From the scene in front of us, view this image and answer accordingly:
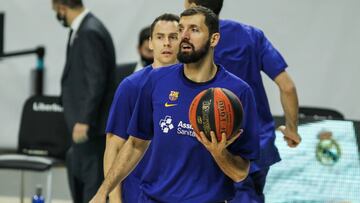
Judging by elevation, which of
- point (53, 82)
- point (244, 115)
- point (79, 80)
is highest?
point (244, 115)

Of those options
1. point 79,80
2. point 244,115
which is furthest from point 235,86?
point 79,80

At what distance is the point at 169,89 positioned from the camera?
467 centimetres

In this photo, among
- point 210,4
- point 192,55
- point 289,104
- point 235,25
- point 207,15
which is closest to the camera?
point 192,55

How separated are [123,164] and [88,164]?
316cm

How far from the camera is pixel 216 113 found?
4.39 meters

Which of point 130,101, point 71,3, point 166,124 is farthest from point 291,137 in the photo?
point 71,3

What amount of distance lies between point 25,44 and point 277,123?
3478 millimetres

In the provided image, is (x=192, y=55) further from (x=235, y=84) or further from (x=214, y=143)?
(x=214, y=143)

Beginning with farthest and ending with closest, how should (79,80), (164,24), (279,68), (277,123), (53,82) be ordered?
(53,82) < (79,80) < (277,123) < (279,68) < (164,24)

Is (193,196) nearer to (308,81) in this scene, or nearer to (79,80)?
(79,80)

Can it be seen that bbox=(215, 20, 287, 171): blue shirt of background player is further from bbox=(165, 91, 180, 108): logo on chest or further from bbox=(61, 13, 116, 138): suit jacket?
bbox=(61, 13, 116, 138): suit jacket

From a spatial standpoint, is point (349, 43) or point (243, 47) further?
point (349, 43)

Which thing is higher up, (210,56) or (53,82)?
(210,56)

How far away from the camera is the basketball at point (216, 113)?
436cm
